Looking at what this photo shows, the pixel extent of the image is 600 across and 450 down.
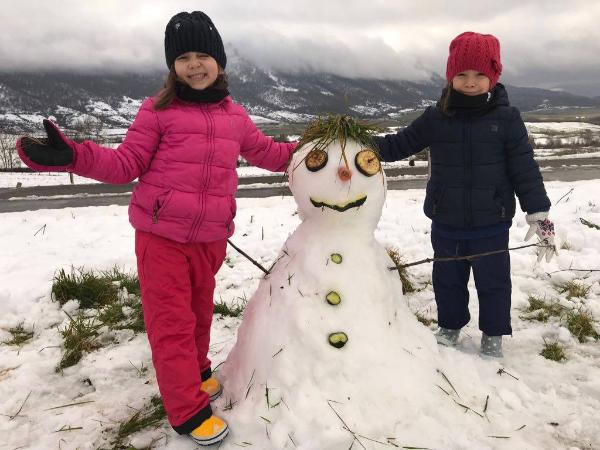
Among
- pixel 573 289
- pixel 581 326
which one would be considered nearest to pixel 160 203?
pixel 581 326

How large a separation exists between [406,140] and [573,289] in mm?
2100

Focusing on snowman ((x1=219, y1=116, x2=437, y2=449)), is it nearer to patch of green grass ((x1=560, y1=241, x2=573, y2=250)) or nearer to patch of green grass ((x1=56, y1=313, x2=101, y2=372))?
patch of green grass ((x1=56, y1=313, x2=101, y2=372))

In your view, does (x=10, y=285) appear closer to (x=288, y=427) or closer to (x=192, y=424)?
(x=192, y=424)

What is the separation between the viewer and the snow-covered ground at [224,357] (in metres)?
2.15

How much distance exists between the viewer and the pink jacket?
2.11 metres

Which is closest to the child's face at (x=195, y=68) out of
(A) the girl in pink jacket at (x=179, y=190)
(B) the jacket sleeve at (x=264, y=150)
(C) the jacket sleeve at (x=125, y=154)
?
(A) the girl in pink jacket at (x=179, y=190)

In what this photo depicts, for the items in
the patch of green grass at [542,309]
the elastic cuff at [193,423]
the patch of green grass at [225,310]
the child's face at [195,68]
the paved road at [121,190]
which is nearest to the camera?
the elastic cuff at [193,423]

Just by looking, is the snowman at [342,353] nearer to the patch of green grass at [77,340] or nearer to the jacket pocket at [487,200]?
the jacket pocket at [487,200]

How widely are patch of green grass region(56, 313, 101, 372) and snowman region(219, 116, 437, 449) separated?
122 centimetres

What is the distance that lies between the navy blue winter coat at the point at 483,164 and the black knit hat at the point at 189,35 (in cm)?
120

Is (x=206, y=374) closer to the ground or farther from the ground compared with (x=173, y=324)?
closer to the ground

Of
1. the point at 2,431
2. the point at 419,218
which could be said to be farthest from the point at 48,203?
the point at 2,431

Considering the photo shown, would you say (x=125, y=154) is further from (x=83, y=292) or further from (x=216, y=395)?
(x=83, y=292)

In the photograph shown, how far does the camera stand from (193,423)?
2.09 metres
